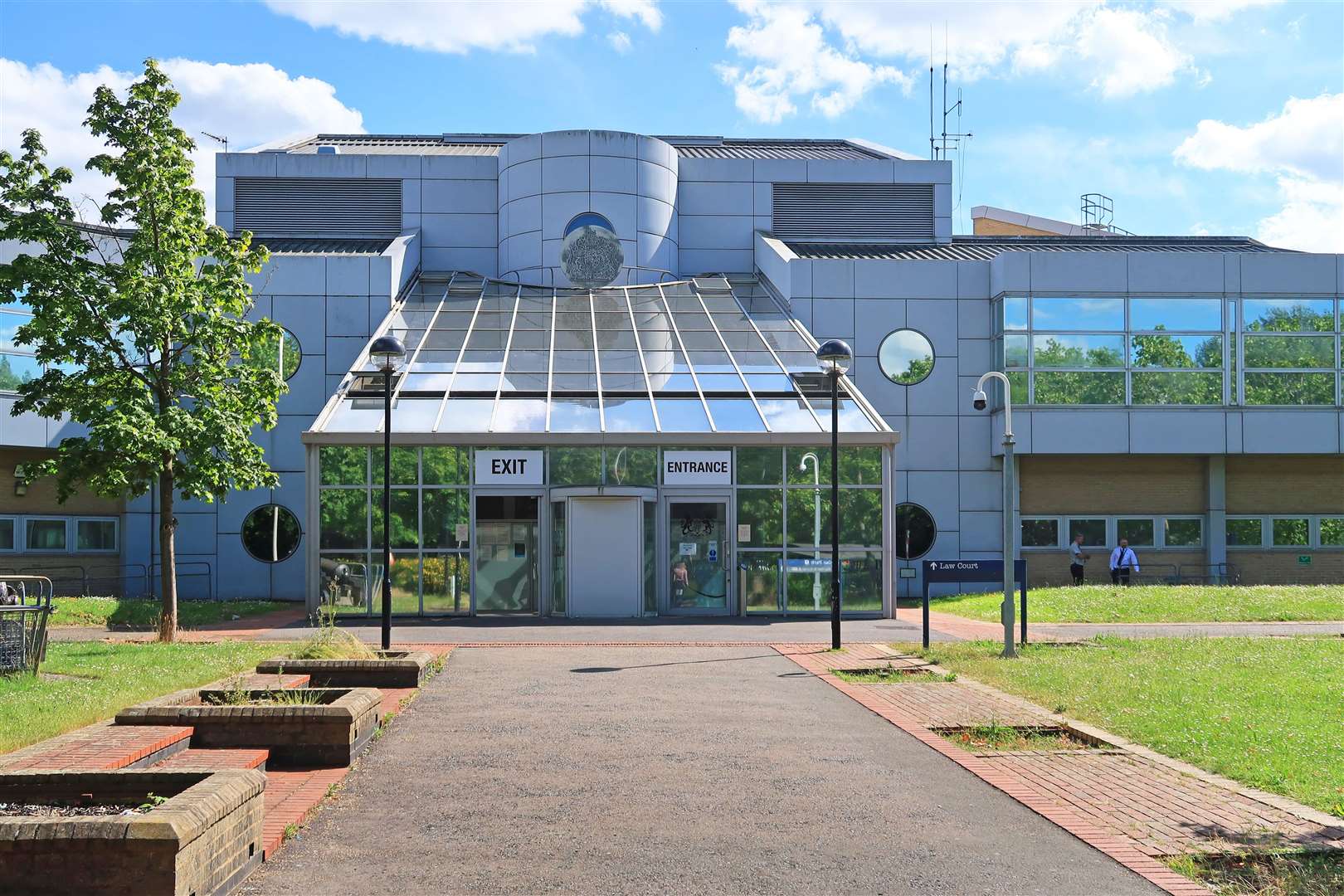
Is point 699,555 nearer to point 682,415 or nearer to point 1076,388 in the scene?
Result: point 682,415

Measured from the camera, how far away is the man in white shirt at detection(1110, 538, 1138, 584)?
101ft

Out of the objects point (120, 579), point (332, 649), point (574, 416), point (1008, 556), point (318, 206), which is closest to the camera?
point (332, 649)

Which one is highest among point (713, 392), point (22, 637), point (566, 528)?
point (713, 392)

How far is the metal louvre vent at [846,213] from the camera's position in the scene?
3788 centimetres

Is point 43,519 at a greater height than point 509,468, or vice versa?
point 509,468

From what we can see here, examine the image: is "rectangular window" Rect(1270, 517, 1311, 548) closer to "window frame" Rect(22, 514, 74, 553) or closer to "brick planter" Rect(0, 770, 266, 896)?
"window frame" Rect(22, 514, 74, 553)

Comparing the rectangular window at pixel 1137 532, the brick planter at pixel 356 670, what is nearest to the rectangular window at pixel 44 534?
the brick planter at pixel 356 670

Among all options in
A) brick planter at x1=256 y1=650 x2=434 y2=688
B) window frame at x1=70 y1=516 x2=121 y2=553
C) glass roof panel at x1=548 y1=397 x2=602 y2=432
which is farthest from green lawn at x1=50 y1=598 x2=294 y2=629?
brick planter at x1=256 y1=650 x2=434 y2=688

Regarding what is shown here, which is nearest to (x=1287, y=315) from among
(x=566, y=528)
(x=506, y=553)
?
(x=566, y=528)

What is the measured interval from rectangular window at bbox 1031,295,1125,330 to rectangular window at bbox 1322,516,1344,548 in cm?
777

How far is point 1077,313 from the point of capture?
104 feet

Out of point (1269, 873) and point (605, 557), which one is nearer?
point (1269, 873)

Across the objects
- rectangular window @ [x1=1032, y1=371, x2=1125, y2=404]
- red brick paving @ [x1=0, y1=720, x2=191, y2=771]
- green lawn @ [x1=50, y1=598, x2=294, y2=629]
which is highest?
rectangular window @ [x1=1032, y1=371, x2=1125, y2=404]

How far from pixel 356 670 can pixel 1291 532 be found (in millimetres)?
27523
